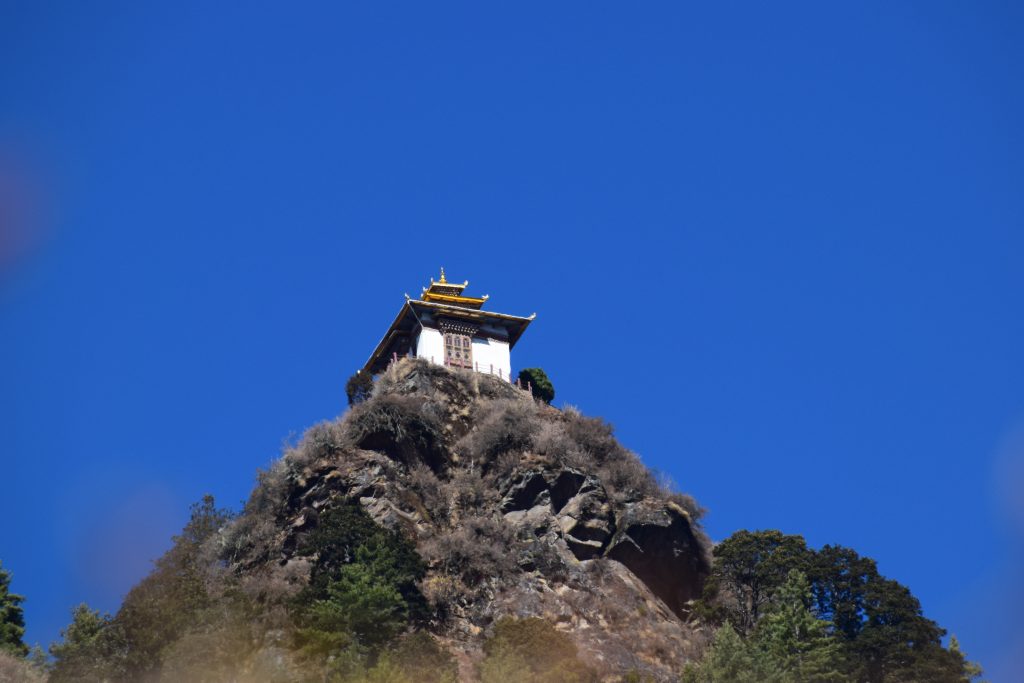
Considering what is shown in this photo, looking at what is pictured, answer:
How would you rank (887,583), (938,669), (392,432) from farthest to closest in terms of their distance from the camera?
1. (392,432)
2. (887,583)
3. (938,669)

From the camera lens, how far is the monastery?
70250mm

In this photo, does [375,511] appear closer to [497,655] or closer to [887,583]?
[497,655]

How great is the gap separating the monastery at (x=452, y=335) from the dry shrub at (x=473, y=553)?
15547 mm

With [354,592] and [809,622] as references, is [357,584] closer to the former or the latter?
[354,592]

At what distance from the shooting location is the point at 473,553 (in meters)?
53.4

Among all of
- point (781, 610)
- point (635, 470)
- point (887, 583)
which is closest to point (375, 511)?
point (635, 470)

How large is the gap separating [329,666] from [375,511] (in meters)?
11.5

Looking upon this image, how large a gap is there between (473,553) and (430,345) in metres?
18.5

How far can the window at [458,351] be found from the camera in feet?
229

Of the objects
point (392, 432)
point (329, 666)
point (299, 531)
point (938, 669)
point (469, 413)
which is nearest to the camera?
point (329, 666)

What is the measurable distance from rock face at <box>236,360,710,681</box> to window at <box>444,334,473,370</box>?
513cm

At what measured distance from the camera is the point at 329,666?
43.7m

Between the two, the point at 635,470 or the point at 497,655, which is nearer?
the point at 497,655

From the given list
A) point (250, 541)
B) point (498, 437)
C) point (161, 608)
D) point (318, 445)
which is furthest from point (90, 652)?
point (498, 437)
